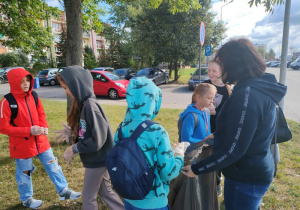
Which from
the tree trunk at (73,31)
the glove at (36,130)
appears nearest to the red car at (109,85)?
the tree trunk at (73,31)

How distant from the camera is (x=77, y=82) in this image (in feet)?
6.72

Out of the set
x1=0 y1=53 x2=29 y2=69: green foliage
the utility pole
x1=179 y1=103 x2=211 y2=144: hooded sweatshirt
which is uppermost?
x1=0 y1=53 x2=29 y2=69: green foliage

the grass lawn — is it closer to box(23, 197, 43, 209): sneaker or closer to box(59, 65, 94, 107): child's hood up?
box(23, 197, 43, 209): sneaker

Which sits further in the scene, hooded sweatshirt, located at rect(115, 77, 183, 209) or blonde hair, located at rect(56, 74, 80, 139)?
blonde hair, located at rect(56, 74, 80, 139)

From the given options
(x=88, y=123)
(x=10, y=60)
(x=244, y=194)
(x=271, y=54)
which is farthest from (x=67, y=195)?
(x=271, y=54)

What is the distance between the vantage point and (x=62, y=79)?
2.10 metres

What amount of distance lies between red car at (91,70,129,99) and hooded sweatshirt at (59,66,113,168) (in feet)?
32.0

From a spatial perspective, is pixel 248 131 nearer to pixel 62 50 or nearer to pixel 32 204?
pixel 32 204

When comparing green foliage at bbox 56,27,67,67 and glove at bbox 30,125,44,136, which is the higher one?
green foliage at bbox 56,27,67,67

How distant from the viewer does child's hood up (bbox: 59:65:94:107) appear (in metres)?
2.02

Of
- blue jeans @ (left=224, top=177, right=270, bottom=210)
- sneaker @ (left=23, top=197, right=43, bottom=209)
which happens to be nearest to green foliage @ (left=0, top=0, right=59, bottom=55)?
sneaker @ (left=23, top=197, right=43, bottom=209)

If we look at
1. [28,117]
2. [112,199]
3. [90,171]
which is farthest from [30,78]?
[112,199]

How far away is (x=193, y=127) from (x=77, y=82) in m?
1.28

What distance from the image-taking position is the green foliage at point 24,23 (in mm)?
6824
